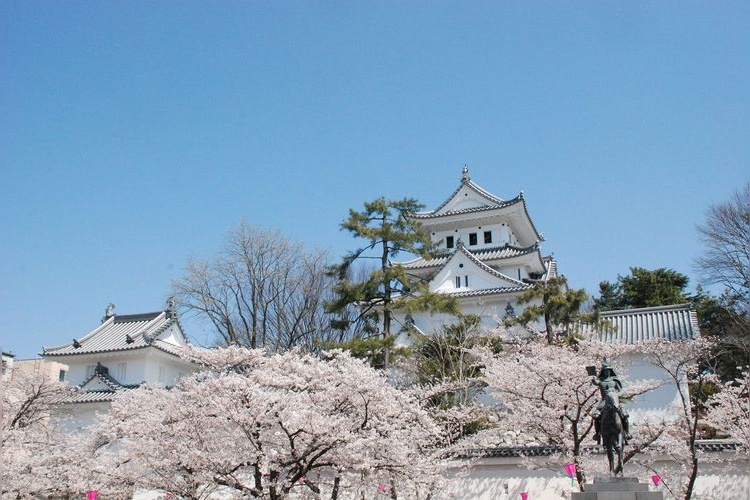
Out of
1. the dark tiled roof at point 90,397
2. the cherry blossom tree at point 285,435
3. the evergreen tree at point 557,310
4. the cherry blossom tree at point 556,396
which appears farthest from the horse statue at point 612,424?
the dark tiled roof at point 90,397

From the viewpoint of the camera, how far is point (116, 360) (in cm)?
2934

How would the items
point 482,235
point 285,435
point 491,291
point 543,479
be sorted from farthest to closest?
point 482,235
point 491,291
point 543,479
point 285,435

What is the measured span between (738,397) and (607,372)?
916cm

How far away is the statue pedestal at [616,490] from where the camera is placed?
10.5 m

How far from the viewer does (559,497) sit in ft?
56.6

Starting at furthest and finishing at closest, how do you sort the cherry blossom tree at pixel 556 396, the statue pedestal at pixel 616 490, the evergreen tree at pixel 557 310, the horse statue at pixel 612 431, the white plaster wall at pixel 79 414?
the white plaster wall at pixel 79 414
the evergreen tree at pixel 557 310
the cherry blossom tree at pixel 556 396
the horse statue at pixel 612 431
the statue pedestal at pixel 616 490

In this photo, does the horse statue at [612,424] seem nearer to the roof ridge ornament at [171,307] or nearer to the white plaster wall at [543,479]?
the white plaster wall at [543,479]

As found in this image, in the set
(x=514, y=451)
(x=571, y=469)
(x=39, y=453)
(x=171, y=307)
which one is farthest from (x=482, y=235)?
(x=39, y=453)

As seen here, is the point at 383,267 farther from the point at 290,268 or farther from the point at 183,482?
the point at 290,268

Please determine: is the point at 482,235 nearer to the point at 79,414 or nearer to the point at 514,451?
the point at 514,451

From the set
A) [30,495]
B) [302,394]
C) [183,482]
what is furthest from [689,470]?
[30,495]

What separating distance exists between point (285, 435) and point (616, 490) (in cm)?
617

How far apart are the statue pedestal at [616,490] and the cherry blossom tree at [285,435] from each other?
3.87m

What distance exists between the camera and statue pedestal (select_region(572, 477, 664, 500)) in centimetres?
1046
